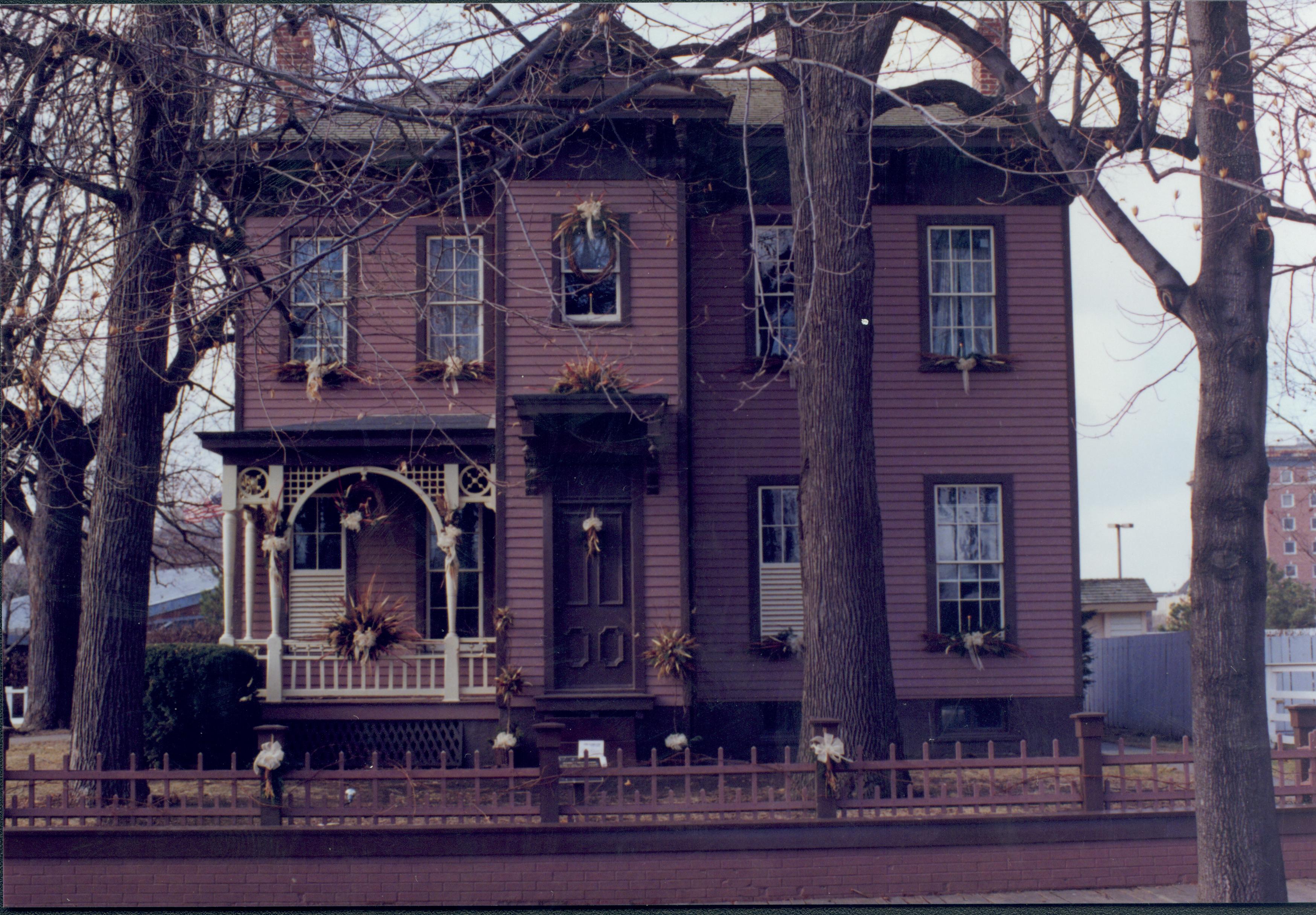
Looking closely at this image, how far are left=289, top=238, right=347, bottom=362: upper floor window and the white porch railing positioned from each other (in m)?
2.59

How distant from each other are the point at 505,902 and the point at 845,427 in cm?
400

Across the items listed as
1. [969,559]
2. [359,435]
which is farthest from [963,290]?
[359,435]

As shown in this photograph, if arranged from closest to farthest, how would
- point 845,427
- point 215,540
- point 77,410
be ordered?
point 845,427 → point 77,410 → point 215,540

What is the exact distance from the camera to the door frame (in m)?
9.60

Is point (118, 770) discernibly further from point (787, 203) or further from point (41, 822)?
point (787, 203)

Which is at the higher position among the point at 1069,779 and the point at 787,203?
the point at 787,203

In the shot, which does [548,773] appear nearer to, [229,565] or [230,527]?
[229,565]

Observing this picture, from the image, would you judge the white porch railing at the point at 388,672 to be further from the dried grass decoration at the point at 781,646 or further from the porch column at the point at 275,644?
the dried grass decoration at the point at 781,646

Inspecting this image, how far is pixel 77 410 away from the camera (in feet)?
28.3

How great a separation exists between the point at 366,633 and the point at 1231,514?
6.75 m

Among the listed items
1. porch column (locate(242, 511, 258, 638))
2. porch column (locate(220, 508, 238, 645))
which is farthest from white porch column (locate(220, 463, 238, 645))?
porch column (locate(242, 511, 258, 638))

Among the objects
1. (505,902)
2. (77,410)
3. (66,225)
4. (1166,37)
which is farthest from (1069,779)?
(66,225)

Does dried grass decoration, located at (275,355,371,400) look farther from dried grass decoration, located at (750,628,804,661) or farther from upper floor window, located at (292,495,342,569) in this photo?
dried grass decoration, located at (750,628,804,661)

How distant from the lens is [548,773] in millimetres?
6727
